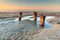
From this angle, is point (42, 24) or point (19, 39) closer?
point (19, 39)

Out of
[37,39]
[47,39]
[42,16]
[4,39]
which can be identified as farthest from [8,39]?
[42,16]

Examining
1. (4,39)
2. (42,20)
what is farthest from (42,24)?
(4,39)

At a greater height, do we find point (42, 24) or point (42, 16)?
point (42, 16)

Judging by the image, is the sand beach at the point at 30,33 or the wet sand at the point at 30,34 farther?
the sand beach at the point at 30,33

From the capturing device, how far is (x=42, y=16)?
49.5 feet

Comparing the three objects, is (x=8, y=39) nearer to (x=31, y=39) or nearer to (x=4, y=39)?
(x=4, y=39)

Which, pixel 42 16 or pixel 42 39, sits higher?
pixel 42 16

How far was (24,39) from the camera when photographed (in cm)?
880

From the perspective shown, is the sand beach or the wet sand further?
the sand beach

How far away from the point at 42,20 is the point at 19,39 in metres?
7.06

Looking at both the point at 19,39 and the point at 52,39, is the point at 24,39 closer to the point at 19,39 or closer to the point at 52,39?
the point at 19,39

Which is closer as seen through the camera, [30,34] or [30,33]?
[30,34]

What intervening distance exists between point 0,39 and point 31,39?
87.7 inches

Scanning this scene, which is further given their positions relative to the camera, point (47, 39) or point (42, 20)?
point (42, 20)
